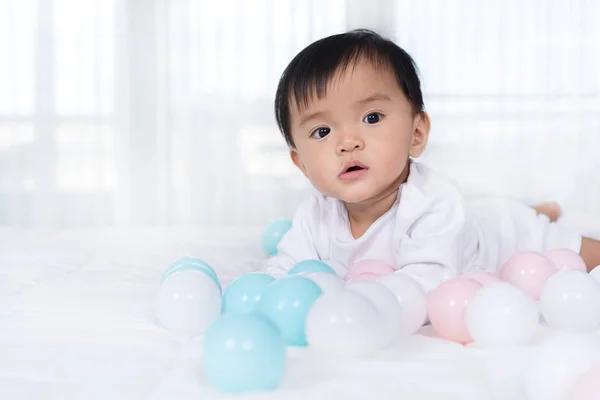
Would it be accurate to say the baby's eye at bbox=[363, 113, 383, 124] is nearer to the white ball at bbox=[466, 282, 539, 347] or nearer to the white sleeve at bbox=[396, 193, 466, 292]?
the white sleeve at bbox=[396, 193, 466, 292]

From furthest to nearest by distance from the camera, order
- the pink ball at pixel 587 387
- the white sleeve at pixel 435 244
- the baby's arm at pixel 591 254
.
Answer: the baby's arm at pixel 591 254 < the white sleeve at pixel 435 244 < the pink ball at pixel 587 387

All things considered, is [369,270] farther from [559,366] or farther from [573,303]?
[559,366]

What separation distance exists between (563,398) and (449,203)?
735mm

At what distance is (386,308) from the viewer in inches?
33.7

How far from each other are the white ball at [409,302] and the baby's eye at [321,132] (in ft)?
1.50

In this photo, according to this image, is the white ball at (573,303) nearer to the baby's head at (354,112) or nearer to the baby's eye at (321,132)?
the baby's head at (354,112)

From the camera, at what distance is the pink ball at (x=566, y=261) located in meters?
1.31

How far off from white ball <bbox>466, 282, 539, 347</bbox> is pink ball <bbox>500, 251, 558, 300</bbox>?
30 centimetres

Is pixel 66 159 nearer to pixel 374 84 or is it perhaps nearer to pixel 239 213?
pixel 239 213

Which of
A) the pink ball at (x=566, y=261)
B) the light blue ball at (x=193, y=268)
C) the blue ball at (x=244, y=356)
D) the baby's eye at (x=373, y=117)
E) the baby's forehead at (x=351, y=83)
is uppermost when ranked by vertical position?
the baby's forehead at (x=351, y=83)

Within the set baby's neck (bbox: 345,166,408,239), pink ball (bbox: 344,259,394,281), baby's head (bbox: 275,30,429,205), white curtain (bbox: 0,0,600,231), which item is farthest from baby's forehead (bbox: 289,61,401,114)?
white curtain (bbox: 0,0,600,231)

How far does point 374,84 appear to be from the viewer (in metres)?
1.34

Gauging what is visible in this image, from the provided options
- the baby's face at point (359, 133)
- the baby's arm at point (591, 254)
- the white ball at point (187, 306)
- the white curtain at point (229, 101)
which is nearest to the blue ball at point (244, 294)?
the white ball at point (187, 306)

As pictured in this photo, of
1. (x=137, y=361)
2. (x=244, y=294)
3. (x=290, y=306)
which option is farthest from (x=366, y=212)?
(x=137, y=361)
